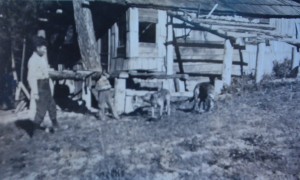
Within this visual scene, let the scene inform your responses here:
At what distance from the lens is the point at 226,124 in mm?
8172

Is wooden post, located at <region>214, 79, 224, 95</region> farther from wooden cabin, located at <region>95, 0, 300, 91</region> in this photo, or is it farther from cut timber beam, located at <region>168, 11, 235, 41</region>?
cut timber beam, located at <region>168, 11, 235, 41</region>

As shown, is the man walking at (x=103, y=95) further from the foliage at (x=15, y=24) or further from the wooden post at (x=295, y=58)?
the wooden post at (x=295, y=58)

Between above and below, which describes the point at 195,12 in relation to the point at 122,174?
above

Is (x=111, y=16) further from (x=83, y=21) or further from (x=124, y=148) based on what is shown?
(x=124, y=148)

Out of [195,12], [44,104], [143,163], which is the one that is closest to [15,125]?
[44,104]

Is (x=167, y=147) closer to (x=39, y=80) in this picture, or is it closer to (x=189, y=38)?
(x=39, y=80)

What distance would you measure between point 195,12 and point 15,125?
772 centimetres

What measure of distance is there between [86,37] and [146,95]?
231 centimetres

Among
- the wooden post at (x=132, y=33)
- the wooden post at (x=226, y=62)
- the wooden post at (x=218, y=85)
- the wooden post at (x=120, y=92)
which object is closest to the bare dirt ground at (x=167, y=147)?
the wooden post at (x=120, y=92)

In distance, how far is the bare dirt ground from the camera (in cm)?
562

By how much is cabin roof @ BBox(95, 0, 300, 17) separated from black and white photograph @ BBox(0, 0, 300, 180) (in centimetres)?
6

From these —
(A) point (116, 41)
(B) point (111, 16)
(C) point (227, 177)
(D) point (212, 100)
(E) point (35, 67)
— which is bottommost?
(C) point (227, 177)

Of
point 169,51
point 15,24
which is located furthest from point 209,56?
point 15,24

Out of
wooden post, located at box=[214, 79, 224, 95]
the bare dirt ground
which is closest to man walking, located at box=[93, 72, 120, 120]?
the bare dirt ground
